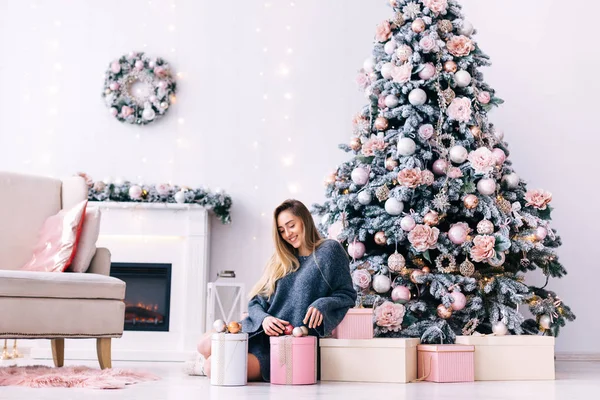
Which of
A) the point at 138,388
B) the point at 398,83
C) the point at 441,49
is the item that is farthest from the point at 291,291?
the point at 441,49

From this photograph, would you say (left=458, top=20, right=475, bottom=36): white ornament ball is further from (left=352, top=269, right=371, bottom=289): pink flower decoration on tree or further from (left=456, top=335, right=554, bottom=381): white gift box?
(left=456, top=335, right=554, bottom=381): white gift box

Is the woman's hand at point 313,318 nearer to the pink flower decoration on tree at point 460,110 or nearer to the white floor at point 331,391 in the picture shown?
the white floor at point 331,391

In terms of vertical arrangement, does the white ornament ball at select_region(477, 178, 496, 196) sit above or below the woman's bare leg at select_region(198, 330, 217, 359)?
above

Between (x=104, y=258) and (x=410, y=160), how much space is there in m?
1.63

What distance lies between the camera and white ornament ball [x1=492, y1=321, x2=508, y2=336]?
344cm

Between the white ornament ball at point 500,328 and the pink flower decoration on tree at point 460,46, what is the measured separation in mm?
1463

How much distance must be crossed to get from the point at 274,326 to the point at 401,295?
1.05 metres

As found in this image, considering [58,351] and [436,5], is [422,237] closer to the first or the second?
[436,5]

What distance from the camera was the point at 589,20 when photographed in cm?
477

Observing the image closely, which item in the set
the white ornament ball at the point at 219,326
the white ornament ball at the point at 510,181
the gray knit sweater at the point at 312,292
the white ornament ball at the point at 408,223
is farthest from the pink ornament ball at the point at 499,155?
the white ornament ball at the point at 219,326

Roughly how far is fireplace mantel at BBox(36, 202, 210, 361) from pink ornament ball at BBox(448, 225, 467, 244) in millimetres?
1755

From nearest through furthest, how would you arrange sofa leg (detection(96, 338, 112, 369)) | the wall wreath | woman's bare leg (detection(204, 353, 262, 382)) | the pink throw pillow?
woman's bare leg (detection(204, 353, 262, 382)) → sofa leg (detection(96, 338, 112, 369)) → the pink throw pillow → the wall wreath

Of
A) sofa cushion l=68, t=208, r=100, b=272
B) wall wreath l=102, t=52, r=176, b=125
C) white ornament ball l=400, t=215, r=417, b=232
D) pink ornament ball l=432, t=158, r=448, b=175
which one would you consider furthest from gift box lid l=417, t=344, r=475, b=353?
wall wreath l=102, t=52, r=176, b=125

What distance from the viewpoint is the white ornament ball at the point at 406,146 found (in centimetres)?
373
